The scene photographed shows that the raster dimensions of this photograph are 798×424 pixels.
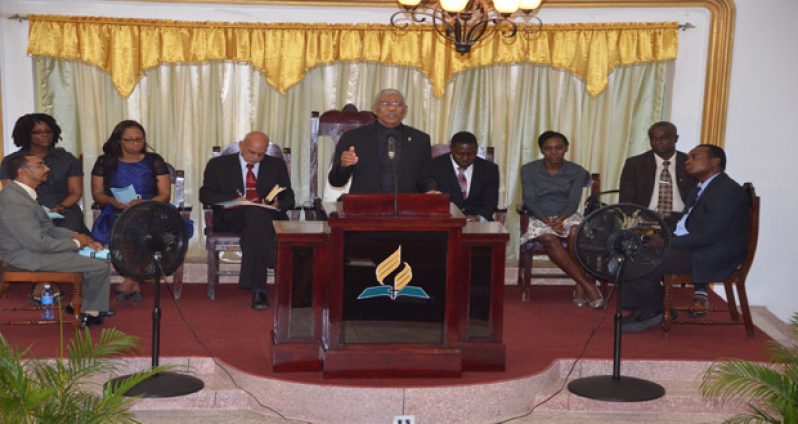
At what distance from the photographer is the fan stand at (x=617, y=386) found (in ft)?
21.2

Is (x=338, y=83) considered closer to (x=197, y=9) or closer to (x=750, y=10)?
(x=197, y=9)

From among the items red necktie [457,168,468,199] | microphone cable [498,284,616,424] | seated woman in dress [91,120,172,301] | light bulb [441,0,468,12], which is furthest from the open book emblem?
seated woman in dress [91,120,172,301]

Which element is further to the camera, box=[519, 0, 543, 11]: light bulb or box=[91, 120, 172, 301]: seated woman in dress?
box=[91, 120, 172, 301]: seated woman in dress

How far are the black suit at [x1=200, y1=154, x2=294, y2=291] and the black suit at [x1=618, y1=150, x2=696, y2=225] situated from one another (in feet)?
8.46

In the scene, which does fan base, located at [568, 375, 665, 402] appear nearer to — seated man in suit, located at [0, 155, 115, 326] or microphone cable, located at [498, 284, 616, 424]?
microphone cable, located at [498, 284, 616, 424]

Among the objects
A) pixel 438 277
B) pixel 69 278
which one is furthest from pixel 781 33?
pixel 69 278

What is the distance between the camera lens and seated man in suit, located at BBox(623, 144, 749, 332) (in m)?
7.55

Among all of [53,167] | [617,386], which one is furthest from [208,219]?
[617,386]

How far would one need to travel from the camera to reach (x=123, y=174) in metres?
8.35

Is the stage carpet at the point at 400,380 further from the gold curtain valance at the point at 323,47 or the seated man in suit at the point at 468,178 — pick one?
the gold curtain valance at the point at 323,47

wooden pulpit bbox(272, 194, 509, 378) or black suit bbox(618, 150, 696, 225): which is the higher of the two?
black suit bbox(618, 150, 696, 225)

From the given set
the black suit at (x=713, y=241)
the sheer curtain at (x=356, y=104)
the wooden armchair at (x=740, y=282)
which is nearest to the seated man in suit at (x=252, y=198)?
the sheer curtain at (x=356, y=104)

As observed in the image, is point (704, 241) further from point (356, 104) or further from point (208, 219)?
point (208, 219)

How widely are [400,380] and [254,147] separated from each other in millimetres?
2627
